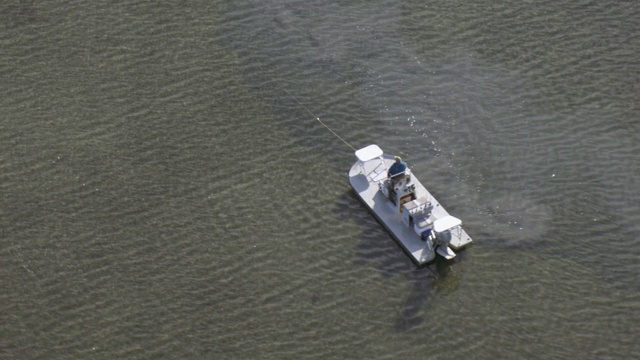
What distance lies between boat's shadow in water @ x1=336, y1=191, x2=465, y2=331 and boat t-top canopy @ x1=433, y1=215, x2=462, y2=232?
1.36 metres

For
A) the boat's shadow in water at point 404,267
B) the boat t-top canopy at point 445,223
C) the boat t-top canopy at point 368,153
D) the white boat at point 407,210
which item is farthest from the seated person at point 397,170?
the boat t-top canopy at point 445,223

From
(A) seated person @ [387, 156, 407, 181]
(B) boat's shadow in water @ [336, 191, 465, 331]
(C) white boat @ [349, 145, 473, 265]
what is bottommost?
(B) boat's shadow in water @ [336, 191, 465, 331]

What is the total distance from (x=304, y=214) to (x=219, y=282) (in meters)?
3.81

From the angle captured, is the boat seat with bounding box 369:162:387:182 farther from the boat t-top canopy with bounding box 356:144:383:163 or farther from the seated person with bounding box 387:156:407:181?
the seated person with bounding box 387:156:407:181

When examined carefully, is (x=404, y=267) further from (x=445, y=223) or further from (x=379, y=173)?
(x=379, y=173)

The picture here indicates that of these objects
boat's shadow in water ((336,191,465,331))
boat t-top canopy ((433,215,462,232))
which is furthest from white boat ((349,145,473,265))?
boat's shadow in water ((336,191,465,331))

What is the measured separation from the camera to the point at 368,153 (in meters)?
31.3

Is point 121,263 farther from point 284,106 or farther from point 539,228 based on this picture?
point 539,228

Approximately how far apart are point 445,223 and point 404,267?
1974 millimetres

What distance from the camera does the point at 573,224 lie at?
30.1 metres

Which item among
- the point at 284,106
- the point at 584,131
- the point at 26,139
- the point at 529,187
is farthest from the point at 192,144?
the point at 584,131

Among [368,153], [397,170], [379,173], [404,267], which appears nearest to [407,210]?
[397,170]

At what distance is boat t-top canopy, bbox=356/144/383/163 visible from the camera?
1228 inches

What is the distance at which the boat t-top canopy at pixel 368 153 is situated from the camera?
31188 mm
